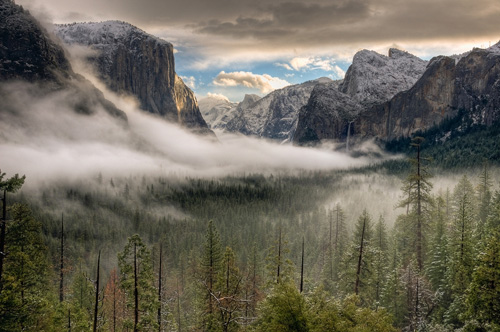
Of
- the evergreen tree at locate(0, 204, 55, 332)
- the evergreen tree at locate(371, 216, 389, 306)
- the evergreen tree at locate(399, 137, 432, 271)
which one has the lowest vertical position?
the evergreen tree at locate(371, 216, 389, 306)

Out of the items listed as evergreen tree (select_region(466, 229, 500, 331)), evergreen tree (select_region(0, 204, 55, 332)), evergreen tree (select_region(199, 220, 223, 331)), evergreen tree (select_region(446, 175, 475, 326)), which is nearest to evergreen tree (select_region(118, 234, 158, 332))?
evergreen tree (select_region(0, 204, 55, 332))

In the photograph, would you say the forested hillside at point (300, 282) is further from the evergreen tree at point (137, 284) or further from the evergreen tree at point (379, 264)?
the evergreen tree at point (379, 264)

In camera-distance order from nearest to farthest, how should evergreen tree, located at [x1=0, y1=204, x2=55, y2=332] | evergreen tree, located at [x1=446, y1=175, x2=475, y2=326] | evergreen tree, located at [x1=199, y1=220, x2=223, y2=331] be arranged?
evergreen tree, located at [x1=0, y1=204, x2=55, y2=332] < evergreen tree, located at [x1=446, y1=175, x2=475, y2=326] < evergreen tree, located at [x1=199, y1=220, x2=223, y2=331]

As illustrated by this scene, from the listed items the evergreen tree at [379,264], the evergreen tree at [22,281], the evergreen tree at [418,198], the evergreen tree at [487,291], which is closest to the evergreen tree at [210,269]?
the evergreen tree at [22,281]

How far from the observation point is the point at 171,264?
9562 cm

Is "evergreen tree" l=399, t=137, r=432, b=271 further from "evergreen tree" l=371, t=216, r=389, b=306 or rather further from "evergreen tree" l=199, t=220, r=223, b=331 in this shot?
"evergreen tree" l=199, t=220, r=223, b=331

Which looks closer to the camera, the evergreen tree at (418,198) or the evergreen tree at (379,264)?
the evergreen tree at (418,198)

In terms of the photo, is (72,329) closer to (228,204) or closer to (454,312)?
(454,312)

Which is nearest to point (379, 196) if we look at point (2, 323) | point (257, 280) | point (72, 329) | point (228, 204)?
point (228, 204)

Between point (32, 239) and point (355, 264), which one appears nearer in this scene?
point (32, 239)

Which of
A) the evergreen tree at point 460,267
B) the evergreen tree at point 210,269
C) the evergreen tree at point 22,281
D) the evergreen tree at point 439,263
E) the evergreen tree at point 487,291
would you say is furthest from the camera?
the evergreen tree at point 439,263

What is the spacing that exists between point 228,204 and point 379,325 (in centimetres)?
16374

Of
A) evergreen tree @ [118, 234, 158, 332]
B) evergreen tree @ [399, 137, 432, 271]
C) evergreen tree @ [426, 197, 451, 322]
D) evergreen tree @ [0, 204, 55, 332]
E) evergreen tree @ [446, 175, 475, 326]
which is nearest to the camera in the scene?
Answer: evergreen tree @ [0, 204, 55, 332]

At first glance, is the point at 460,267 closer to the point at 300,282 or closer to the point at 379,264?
the point at 379,264
